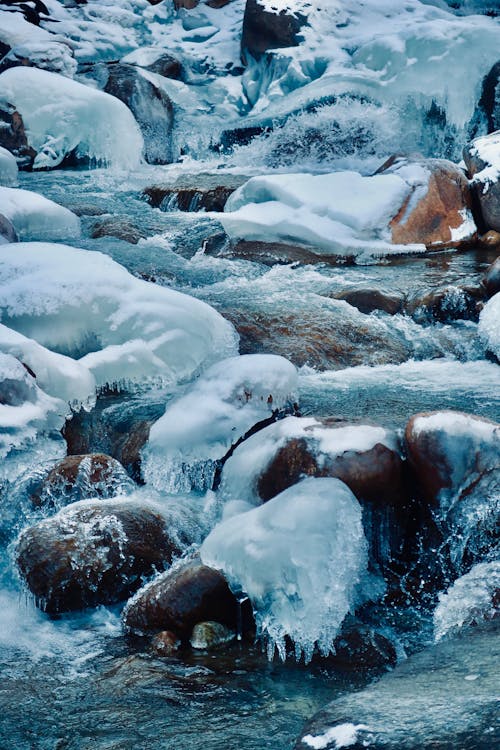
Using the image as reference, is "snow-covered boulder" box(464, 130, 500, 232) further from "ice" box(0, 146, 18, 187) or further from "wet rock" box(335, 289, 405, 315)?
"ice" box(0, 146, 18, 187)

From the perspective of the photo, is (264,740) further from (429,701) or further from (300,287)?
(300,287)

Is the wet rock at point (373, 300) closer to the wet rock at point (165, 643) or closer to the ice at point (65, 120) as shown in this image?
the wet rock at point (165, 643)

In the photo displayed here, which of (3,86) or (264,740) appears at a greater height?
(3,86)

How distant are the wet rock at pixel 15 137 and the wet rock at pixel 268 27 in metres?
4.91

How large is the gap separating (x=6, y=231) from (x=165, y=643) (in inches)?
180

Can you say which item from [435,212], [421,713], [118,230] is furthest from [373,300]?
[421,713]

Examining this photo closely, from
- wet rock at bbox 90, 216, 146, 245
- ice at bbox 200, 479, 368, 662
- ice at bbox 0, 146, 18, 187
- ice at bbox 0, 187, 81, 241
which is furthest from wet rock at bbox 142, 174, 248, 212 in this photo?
ice at bbox 200, 479, 368, 662

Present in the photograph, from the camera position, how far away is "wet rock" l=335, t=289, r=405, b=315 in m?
6.00

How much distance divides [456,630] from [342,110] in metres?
9.64

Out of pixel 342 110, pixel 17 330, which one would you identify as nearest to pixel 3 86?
pixel 342 110

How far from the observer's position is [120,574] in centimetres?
335

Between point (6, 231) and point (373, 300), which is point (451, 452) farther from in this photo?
point (6, 231)

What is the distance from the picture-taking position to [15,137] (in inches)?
425

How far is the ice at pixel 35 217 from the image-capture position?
7.25 metres
